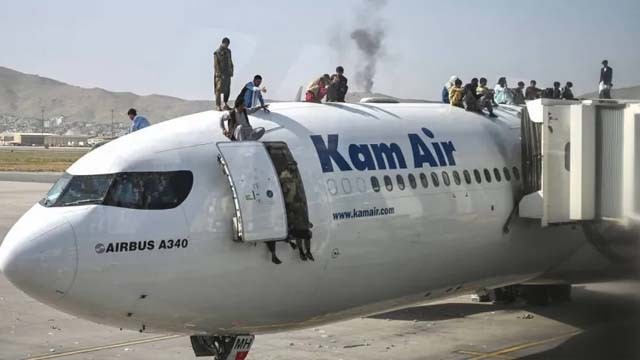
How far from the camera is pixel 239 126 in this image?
39.7ft

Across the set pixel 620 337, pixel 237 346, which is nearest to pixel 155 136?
pixel 237 346

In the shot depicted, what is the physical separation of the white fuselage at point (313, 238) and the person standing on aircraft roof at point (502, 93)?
247 cm

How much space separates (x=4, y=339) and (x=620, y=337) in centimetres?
1257

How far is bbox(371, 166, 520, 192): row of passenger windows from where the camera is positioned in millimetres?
13180

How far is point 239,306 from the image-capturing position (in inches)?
458

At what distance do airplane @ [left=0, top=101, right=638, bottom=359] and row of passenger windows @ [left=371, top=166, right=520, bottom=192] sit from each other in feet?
0.08

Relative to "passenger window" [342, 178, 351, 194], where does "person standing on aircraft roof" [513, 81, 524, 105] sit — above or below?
above

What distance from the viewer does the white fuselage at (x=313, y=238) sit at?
10734 millimetres

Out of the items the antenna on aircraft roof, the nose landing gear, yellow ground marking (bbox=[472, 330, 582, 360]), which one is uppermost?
the antenna on aircraft roof

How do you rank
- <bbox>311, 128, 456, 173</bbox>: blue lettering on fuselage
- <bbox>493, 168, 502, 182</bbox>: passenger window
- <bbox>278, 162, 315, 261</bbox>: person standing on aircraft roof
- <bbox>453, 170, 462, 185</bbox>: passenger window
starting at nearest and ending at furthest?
<bbox>278, 162, 315, 261</bbox>: person standing on aircraft roof < <bbox>311, 128, 456, 173</bbox>: blue lettering on fuselage < <bbox>453, 170, 462, 185</bbox>: passenger window < <bbox>493, 168, 502, 182</bbox>: passenger window

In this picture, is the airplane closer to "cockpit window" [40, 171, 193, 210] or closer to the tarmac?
"cockpit window" [40, 171, 193, 210]

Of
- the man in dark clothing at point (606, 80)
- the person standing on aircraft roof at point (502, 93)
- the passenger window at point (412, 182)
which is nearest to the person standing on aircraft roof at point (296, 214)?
the passenger window at point (412, 182)

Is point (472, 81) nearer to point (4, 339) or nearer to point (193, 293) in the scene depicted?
point (193, 293)

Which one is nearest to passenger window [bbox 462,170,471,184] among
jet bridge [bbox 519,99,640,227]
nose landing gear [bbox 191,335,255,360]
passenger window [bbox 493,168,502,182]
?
passenger window [bbox 493,168,502,182]
